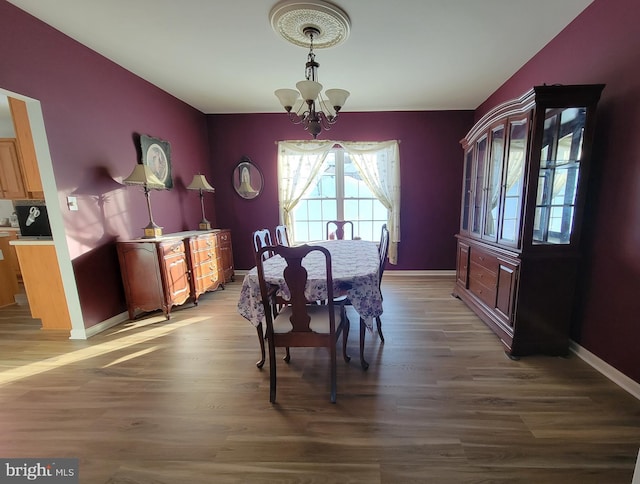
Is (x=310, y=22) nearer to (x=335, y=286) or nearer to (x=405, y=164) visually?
(x=335, y=286)

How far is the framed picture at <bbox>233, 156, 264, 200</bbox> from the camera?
13.5 ft

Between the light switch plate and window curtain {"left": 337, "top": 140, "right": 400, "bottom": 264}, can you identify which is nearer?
the light switch plate

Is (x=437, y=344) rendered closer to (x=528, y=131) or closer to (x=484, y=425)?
(x=484, y=425)

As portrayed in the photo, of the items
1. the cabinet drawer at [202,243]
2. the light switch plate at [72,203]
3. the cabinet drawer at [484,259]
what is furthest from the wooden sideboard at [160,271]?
the cabinet drawer at [484,259]

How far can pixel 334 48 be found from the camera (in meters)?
2.33

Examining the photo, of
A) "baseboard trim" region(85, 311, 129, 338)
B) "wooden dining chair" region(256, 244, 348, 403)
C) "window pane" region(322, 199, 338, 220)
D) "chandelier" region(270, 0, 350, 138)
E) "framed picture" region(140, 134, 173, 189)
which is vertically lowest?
"baseboard trim" region(85, 311, 129, 338)

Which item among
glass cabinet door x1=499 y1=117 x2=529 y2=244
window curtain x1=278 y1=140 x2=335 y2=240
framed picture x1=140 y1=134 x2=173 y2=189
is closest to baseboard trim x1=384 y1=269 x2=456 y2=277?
window curtain x1=278 y1=140 x2=335 y2=240

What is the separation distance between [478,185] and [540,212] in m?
0.87

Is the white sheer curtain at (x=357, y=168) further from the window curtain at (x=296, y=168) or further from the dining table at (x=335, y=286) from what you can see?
the dining table at (x=335, y=286)

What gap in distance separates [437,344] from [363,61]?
108 inches

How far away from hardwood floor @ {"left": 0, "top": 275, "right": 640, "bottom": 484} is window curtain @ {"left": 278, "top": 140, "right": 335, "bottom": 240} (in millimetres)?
2387

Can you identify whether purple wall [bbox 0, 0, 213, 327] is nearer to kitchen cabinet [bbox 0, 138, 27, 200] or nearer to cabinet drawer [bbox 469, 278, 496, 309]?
kitchen cabinet [bbox 0, 138, 27, 200]

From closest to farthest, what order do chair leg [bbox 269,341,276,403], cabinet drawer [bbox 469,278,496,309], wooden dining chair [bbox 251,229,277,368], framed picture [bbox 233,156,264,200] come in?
chair leg [bbox 269,341,276,403] → wooden dining chair [bbox 251,229,277,368] → cabinet drawer [bbox 469,278,496,309] → framed picture [bbox 233,156,264,200]

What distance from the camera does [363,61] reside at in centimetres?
256
